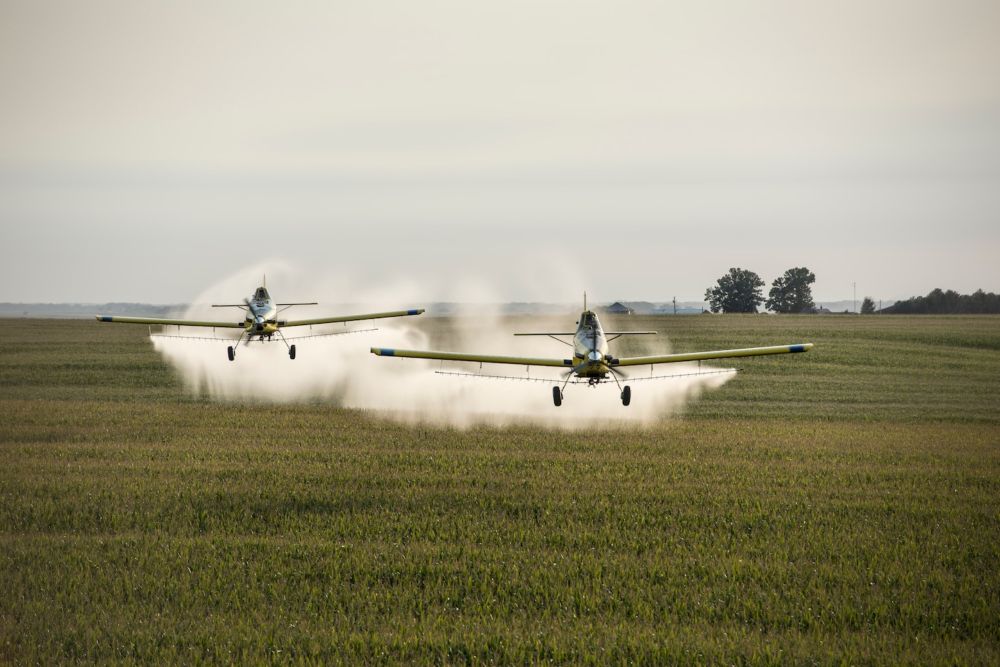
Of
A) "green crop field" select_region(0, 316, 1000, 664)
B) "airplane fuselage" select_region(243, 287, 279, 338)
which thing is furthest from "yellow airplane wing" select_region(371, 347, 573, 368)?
"airplane fuselage" select_region(243, 287, 279, 338)

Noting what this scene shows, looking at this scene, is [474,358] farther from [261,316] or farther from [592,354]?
Result: [261,316]

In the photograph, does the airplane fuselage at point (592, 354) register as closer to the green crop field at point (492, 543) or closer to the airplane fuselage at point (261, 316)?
the green crop field at point (492, 543)

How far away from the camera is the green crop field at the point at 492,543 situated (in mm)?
14391

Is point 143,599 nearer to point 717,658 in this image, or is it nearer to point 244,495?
point 244,495

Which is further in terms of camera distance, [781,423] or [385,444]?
[781,423]

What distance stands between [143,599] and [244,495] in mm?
7509

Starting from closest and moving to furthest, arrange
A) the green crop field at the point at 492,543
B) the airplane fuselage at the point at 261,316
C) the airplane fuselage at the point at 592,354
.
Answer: the green crop field at the point at 492,543, the airplane fuselage at the point at 592,354, the airplane fuselage at the point at 261,316

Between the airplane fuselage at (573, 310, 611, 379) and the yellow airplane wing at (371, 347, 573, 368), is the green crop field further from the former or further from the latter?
the yellow airplane wing at (371, 347, 573, 368)

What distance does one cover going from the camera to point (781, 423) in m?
40.9

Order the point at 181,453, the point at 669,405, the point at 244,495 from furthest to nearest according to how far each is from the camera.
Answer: the point at 669,405, the point at 181,453, the point at 244,495

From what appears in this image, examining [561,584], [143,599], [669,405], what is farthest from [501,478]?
[669,405]

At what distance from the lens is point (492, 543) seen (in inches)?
757

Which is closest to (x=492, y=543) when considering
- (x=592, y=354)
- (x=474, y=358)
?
(x=592, y=354)

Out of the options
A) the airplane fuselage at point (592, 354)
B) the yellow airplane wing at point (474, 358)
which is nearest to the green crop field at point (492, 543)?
the airplane fuselage at point (592, 354)
